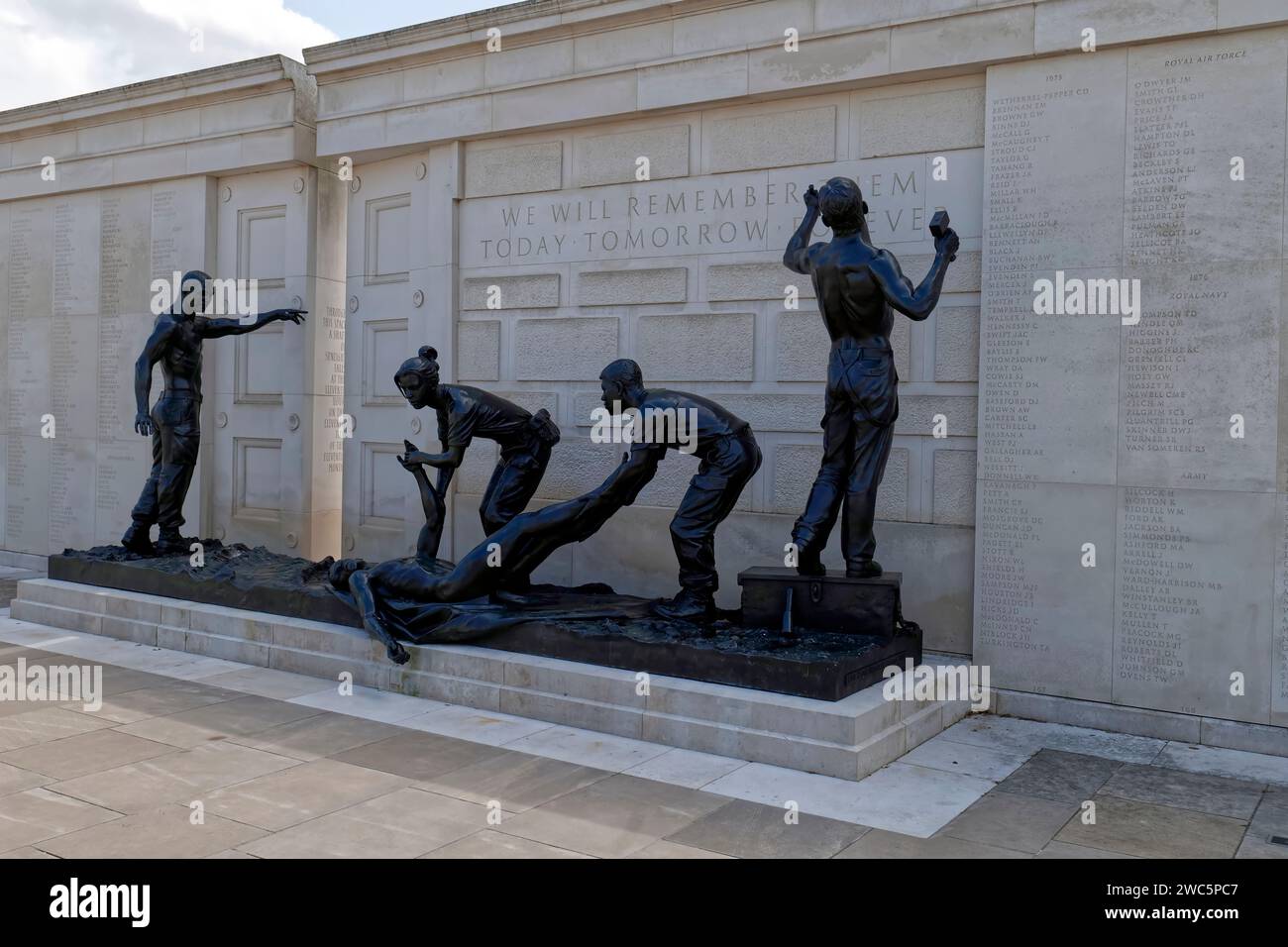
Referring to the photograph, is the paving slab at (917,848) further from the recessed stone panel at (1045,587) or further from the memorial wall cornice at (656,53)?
the memorial wall cornice at (656,53)

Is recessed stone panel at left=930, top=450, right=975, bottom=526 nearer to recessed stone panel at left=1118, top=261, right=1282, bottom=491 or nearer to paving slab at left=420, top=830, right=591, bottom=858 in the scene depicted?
recessed stone panel at left=1118, top=261, right=1282, bottom=491

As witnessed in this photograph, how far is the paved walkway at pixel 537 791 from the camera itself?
4609 mm

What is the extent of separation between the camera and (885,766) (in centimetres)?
572

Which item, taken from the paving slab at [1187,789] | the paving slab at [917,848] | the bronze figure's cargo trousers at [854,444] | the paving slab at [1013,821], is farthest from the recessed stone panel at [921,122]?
the paving slab at [917,848]

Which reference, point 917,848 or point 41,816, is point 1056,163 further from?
point 41,816

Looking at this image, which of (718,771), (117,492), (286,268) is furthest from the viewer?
(117,492)

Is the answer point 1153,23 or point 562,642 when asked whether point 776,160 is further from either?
point 562,642

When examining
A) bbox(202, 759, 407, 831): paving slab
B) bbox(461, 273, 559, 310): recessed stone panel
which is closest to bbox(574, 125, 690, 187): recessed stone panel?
bbox(461, 273, 559, 310): recessed stone panel

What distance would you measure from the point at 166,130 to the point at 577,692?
27.5ft

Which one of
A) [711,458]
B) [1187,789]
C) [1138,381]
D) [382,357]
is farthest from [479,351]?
[1187,789]

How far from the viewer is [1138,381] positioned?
6703mm

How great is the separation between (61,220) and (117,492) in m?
3.19

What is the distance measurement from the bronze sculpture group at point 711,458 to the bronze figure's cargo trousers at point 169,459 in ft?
8.82
